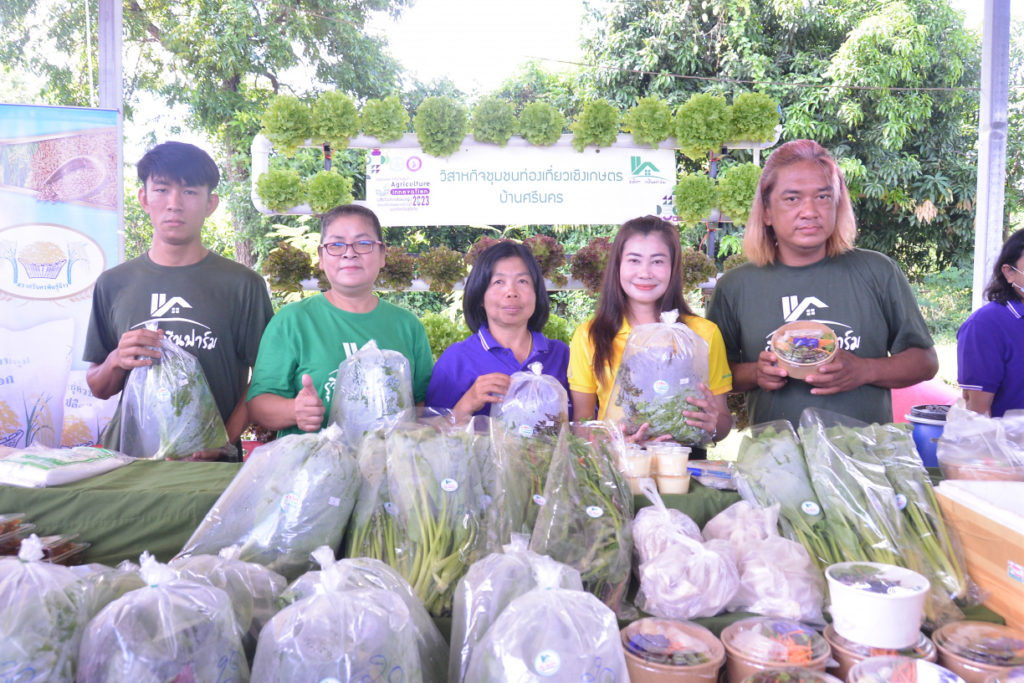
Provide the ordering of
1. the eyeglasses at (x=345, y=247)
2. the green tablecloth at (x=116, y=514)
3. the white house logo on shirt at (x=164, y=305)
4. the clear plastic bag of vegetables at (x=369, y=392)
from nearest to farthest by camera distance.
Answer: the green tablecloth at (x=116, y=514), the clear plastic bag of vegetables at (x=369, y=392), the eyeglasses at (x=345, y=247), the white house logo on shirt at (x=164, y=305)

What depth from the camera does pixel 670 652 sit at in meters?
1.23


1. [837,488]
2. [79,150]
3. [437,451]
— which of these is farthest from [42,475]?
[79,150]

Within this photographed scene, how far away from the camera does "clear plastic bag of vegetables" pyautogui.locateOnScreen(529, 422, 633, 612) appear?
147 cm

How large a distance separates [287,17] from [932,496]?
40.8 ft

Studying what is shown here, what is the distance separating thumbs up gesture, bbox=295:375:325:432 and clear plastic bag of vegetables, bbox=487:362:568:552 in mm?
574

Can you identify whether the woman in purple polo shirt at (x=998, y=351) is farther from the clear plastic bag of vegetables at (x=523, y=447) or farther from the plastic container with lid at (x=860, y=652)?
the plastic container with lid at (x=860, y=652)

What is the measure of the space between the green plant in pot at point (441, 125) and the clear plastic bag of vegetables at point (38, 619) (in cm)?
341

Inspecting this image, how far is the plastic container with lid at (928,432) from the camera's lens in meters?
2.06

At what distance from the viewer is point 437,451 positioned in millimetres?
1671

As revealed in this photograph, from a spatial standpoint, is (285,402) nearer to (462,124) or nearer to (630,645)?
(630,645)

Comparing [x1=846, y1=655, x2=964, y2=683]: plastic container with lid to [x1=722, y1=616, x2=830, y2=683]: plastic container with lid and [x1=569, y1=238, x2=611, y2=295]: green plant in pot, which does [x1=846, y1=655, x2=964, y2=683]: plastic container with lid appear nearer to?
[x1=722, y1=616, x2=830, y2=683]: plastic container with lid

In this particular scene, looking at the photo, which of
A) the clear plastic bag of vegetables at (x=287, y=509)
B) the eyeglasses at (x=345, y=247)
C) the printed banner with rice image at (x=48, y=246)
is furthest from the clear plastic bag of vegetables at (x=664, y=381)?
the printed banner with rice image at (x=48, y=246)

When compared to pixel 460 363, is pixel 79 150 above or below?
above

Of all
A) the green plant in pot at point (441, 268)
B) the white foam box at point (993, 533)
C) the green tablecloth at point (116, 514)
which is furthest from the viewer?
the green plant in pot at point (441, 268)
